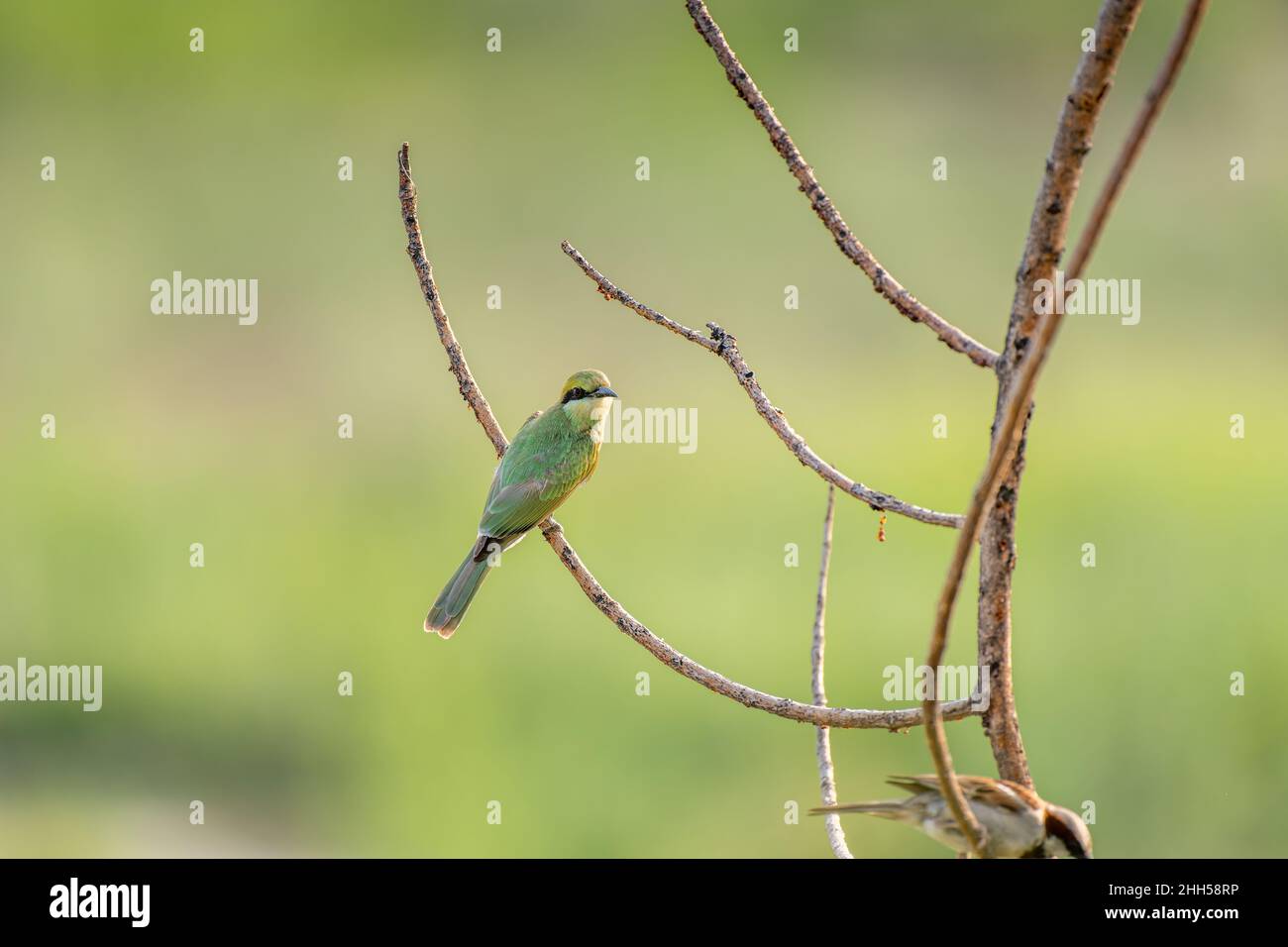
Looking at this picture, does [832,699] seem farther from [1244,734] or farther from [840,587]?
[1244,734]

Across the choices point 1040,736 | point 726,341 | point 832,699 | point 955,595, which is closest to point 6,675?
point 832,699

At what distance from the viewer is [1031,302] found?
3.95 ft

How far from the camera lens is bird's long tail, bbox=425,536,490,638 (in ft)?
11.6

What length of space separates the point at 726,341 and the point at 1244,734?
7.49 m

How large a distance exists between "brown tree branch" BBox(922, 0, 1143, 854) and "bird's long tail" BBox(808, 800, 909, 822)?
0.32 m

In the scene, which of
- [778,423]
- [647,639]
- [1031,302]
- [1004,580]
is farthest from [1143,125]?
[647,639]

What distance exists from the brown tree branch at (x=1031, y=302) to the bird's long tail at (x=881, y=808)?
0.32m

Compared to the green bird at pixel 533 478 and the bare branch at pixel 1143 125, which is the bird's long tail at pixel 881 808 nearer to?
the bare branch at pixel 1143 125

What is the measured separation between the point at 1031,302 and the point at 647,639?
0.75m

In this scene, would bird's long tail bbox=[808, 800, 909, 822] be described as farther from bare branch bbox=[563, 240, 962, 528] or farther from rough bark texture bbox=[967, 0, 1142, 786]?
bare branch bbox=[563, 240, 962, 528]

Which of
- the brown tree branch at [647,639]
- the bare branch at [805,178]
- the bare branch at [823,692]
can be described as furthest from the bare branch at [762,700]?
the bare branch at [805,178]

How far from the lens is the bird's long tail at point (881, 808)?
4.97 ft

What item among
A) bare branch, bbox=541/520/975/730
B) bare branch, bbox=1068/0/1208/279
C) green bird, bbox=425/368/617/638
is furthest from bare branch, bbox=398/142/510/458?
bare branch, bbox=1068/0/1208/279

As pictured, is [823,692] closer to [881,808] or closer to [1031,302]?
[881,808]
